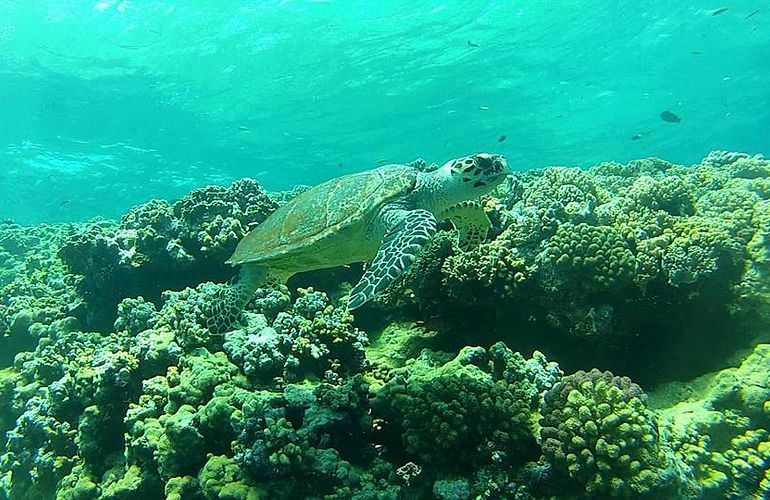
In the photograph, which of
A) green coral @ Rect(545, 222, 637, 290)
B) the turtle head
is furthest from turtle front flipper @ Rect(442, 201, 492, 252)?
green coral @ Rect(545, 222, 637, 290)

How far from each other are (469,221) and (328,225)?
5.91 ft

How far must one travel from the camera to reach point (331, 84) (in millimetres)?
28328

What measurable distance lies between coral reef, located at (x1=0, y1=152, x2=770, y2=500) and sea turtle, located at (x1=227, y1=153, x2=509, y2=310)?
46 cm

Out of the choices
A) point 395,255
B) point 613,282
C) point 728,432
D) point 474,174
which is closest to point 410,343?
point 395,255

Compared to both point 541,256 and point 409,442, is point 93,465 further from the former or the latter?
point 541,256

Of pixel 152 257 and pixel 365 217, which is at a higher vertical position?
pixel 152 257

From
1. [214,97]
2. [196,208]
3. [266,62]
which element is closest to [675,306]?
[196,208]

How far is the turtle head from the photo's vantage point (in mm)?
4582

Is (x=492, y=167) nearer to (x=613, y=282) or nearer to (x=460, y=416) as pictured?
(x=613, y=282)

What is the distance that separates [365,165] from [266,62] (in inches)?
937

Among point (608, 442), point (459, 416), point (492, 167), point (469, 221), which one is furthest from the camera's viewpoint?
point (469, 221)

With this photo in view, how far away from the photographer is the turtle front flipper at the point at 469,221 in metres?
5.15

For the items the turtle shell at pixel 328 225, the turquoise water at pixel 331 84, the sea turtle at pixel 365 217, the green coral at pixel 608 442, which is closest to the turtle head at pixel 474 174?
the sea turtle at pixel 365 217

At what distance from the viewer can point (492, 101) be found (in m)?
33.7
